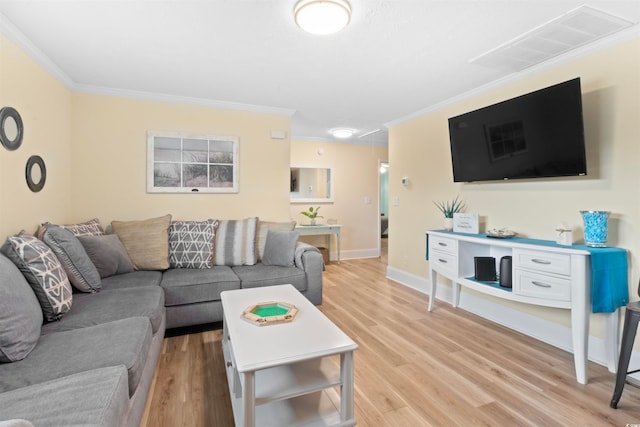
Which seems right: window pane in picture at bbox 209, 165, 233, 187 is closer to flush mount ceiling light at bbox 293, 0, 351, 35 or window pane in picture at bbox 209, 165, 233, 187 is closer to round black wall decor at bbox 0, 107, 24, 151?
round black wall decor at bbox 0, 107, 24, 151

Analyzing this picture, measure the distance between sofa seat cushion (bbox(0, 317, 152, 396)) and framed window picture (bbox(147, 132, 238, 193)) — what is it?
2.17m

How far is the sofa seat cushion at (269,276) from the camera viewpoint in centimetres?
280

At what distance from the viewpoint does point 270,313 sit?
180 centimetres

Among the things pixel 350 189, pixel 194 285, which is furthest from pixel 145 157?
pixel 350 189

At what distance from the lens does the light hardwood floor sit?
64.4 inches

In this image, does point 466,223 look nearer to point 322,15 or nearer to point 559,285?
point 559,285

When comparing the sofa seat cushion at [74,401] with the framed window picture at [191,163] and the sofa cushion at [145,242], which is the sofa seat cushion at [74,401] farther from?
the framed window picture at [191,163]

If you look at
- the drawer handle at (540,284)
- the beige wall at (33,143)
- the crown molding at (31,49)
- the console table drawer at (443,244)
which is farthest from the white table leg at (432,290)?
the crown molding at (31,49)

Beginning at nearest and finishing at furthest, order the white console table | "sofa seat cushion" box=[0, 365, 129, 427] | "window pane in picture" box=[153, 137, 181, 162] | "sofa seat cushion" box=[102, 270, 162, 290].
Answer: "sofa seat cushion" box=[0, 365, 129, 427] < the white console table < "sofa seat cushion" box=[102, 270, 162, 290] < "window pane in picture" box=[153, 137, 181, 162]

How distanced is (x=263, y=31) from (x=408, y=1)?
0.95 m

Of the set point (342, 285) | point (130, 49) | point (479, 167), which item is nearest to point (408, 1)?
point (479, 167)

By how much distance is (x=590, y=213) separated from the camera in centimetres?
214

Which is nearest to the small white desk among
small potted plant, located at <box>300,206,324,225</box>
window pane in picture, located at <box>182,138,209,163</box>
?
small potted plant, located at <box>300,206,324,225</box>

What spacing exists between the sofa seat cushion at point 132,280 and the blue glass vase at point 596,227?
3.30 meters
